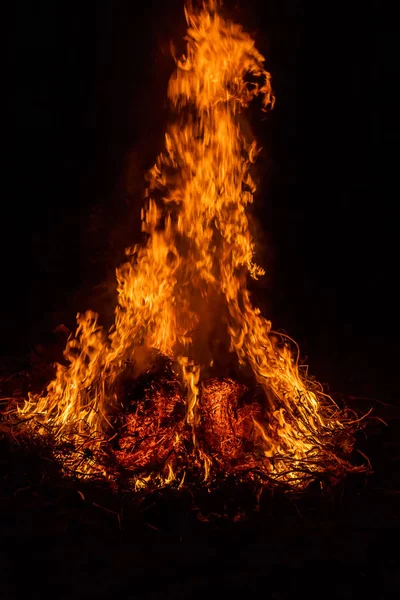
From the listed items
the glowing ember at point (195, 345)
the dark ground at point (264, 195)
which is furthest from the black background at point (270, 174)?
the glowing ember at point (195, 345)

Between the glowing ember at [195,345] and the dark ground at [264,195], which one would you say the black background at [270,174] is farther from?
the glowing ember at [195,345]

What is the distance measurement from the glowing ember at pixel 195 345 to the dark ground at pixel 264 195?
0.44 metres

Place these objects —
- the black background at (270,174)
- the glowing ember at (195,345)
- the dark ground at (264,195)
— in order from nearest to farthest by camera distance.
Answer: the dark ground at (264,195)
the glowing ember at (195,345)
the black background at (270,174)

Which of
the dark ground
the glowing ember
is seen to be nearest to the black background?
the dark ground

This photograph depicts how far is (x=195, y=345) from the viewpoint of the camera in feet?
15.9

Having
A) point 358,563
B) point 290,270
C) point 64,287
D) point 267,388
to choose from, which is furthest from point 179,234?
point 290,270

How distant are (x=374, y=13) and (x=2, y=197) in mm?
7024

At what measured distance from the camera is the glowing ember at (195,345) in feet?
13.6

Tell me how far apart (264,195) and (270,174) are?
39 centimetres

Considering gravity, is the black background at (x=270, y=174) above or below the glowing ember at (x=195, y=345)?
above

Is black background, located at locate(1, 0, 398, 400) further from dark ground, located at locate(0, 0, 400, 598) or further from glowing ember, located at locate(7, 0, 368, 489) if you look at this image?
glowing ember, located at locate(7, 0, 368, 489)

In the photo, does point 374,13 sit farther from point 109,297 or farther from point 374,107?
point 109,297

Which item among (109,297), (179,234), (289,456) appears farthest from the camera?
(109,297)

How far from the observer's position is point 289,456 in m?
4.07
